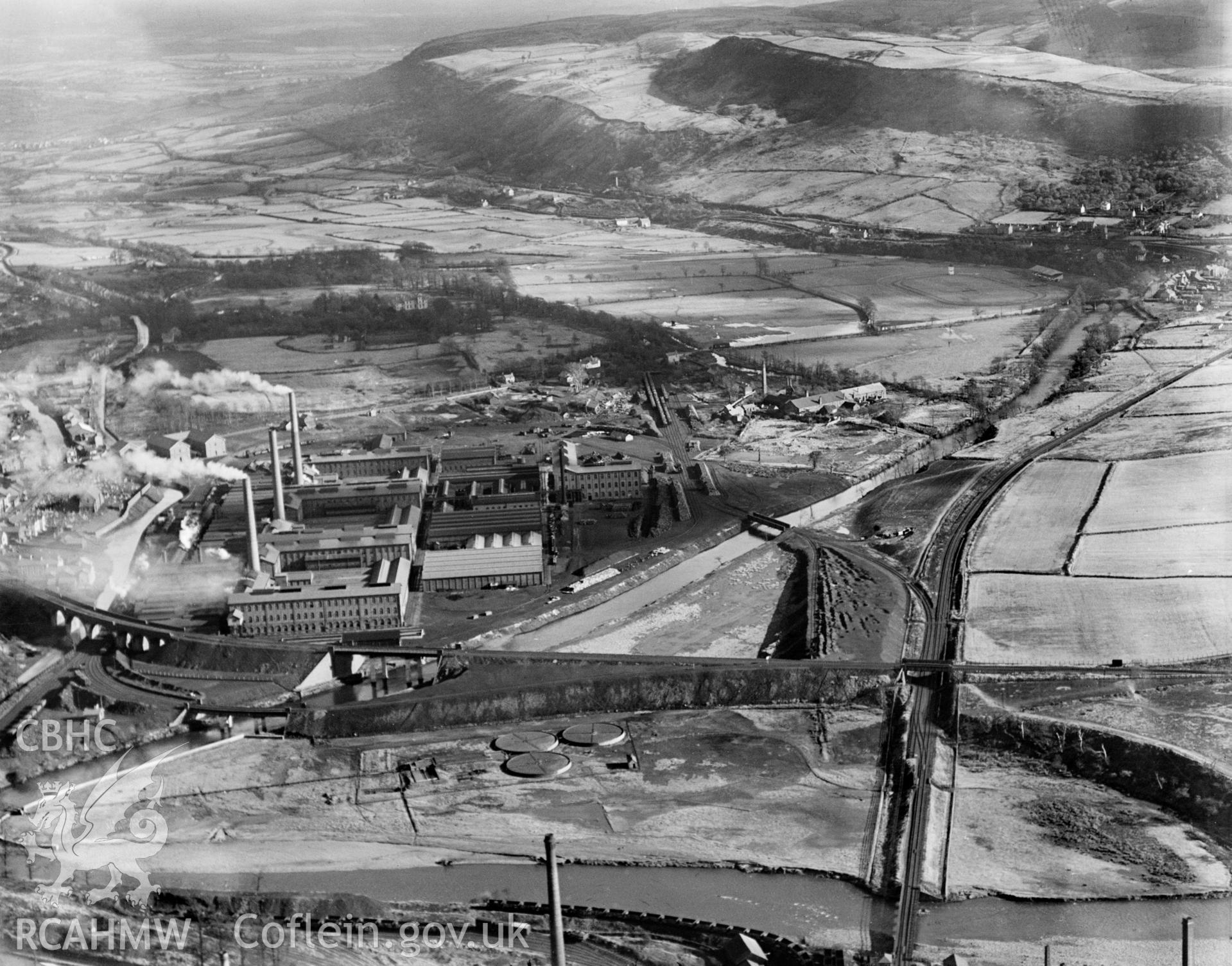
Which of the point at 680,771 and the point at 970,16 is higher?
the point at 970,16

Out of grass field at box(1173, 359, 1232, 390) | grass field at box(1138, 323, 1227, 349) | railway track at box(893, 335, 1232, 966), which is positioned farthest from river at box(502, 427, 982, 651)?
grass field at box(1138, 323, 1227, 349)

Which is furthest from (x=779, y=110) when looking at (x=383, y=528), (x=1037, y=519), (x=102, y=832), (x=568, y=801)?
(x=102, y=832)

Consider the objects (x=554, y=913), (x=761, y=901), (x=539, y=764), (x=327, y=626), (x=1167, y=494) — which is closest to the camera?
(x=554, y=913)

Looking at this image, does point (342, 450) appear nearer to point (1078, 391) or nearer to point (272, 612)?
point (272, 612)

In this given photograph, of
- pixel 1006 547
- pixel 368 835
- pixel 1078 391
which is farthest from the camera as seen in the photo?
pixel 1078 391

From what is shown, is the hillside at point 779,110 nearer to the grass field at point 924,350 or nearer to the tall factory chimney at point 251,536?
the grass field at point 924,350

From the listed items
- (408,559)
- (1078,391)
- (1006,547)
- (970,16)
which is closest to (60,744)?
(408,559)

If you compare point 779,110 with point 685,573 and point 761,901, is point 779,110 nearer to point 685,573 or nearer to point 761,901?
point 685,573
